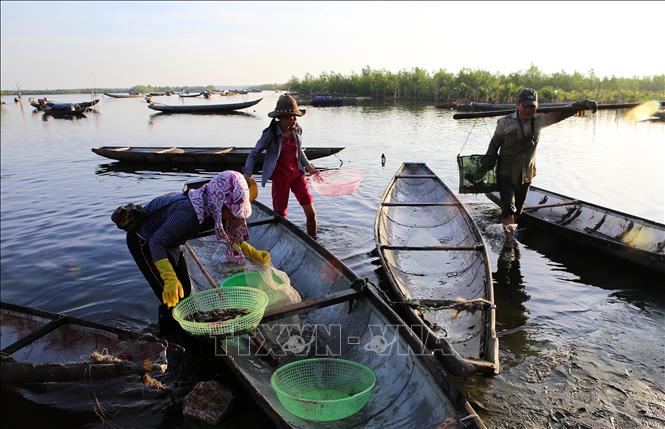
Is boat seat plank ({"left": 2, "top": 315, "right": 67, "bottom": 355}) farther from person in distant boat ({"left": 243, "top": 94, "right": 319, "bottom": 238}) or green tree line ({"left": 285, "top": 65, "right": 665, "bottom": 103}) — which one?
green tree line ({"left": 285, "top": 65, "right": 665, "bottom": 103})

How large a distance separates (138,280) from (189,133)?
21.9 metres

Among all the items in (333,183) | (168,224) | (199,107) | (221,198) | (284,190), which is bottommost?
(333,183)

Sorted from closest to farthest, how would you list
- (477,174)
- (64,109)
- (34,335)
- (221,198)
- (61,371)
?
(61,371), (221,198), (34,335), (477,174), (64,109)

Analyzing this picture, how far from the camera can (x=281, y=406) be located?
2.98 m

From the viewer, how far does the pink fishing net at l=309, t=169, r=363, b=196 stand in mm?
7617

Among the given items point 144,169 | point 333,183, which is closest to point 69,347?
point 333,183

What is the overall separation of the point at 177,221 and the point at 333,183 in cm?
462

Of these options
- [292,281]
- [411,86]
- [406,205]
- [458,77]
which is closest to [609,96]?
[458,77]

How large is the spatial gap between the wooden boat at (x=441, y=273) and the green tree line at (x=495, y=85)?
36.5m

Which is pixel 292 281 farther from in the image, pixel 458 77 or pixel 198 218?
pixel 458 77

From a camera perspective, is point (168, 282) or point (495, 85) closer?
point (168, 282)

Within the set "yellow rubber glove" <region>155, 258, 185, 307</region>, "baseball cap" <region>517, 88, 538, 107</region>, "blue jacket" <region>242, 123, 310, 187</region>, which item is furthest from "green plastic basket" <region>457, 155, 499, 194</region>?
"yellow rubber glove" <region>155, 258, 185, 307</region>

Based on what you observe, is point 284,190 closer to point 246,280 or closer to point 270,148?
point 270,148

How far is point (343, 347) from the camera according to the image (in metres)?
3.73
